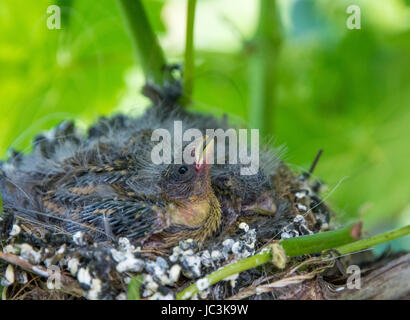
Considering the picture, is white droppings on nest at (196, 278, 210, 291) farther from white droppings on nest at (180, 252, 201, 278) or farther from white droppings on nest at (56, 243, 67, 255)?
white droppings on nest at (56, 243, 67, 255)

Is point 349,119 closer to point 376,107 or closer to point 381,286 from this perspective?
point 376,107

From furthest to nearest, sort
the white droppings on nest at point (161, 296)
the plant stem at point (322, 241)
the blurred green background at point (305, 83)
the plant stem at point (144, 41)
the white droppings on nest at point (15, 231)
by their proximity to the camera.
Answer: the blurred green background at point (305, 83)
the plant stem at point (144, 41)
the white droppings on nest at point (15, 231)
the white droppings on nest at point (161, 296)
the plant stem at point (322, 241)

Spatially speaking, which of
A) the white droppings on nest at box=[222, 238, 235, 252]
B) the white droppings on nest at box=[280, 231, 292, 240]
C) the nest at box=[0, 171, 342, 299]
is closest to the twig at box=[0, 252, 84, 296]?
the nest at box=[0, 171, 342, 299]

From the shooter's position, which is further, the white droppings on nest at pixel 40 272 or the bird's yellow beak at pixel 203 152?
the bird's yellow beak at pixel 203 152

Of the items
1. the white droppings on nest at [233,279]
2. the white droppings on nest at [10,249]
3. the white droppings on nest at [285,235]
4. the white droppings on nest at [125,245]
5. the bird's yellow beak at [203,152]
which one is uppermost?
the bird's yellow beak at [203,152]

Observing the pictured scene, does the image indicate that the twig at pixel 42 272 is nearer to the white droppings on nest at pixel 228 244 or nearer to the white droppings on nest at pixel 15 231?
the white droppings on nest at pixel 15 231

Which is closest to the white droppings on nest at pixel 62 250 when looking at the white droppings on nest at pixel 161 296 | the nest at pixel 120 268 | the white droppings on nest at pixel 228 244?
the nest at pixel 120 268

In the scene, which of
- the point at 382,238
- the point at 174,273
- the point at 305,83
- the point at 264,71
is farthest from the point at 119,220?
the point at 305,83
